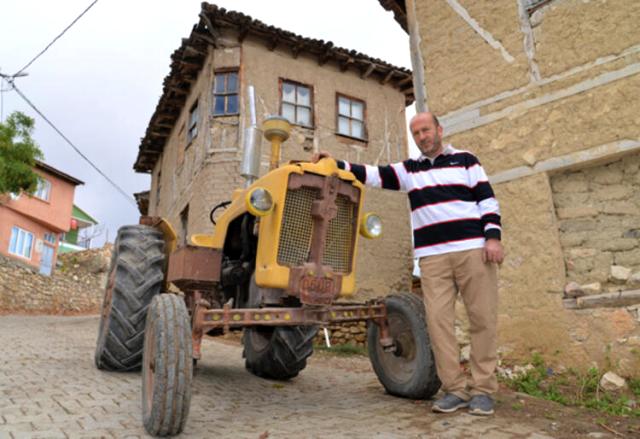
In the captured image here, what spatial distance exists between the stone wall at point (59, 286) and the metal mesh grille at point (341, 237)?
1834cm

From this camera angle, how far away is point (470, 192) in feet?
9.84

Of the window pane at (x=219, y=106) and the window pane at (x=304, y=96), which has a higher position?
the window pane at (x=304, y=96)

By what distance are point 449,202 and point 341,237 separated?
2.34 feet

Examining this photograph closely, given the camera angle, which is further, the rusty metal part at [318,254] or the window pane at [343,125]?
the window pane at [343,125]

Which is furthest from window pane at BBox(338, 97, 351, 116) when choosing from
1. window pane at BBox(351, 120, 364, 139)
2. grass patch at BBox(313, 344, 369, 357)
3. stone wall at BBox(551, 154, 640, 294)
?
stone wall at BBox(551, 154, 640, 294)

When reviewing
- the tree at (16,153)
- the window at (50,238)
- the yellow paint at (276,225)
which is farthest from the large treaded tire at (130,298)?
the window at (50,238)

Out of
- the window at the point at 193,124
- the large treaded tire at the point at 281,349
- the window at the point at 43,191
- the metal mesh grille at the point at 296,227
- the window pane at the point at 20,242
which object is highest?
the window at the point at 43,191

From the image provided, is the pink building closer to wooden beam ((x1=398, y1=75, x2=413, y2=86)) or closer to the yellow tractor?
wooden beam ((x1=398, y1=75, x2=413, y2=86))

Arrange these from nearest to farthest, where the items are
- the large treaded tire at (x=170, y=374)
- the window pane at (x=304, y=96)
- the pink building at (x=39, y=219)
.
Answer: the large treaded tire at (x=170, y=374), the window pane at (x=304, y=96), the pink building at (x=39, y=219)

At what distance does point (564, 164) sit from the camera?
4.29m

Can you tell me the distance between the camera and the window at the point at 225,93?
10367mm

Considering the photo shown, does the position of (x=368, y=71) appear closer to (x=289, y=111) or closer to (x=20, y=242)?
(x=289, y=111)

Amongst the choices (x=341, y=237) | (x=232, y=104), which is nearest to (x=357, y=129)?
(x=232, y=104)

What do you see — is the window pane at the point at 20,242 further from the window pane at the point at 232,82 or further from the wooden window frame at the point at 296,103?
the wooden window frame at the point at 296,103
